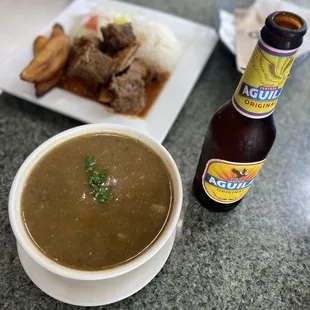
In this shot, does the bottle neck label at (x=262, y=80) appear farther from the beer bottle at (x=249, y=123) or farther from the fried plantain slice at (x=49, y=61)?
the fried plantain slice at (x=49, y=61)

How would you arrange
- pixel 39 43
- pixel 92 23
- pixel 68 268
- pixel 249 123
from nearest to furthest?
pixel 68 268
pixel 249 123
pixel 39 43
pixel 92 23

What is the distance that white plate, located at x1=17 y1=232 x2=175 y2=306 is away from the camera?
30.0 inches

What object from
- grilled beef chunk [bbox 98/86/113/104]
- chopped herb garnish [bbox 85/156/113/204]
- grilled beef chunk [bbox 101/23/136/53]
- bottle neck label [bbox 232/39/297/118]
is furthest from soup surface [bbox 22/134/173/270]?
grilled beef chunk [bbox 101/23/136/53]

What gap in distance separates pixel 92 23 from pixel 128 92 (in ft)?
1.45

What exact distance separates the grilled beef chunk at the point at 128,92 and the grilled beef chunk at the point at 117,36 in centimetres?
13

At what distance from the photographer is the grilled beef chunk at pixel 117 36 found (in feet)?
4.19

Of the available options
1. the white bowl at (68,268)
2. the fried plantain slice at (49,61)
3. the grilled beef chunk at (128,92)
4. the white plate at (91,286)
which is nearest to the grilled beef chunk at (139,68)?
the grilled beef chunk at (128,92)

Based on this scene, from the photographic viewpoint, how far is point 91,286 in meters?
0.77

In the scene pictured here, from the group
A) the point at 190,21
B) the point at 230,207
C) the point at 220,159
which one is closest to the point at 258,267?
the point at 230,207

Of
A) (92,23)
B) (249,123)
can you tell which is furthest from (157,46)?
(249,123)

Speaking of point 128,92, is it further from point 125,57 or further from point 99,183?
point 99,183

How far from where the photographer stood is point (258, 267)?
91cm

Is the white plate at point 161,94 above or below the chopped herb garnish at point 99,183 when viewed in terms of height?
below

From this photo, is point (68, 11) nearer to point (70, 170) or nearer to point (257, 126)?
point (70, 170)
